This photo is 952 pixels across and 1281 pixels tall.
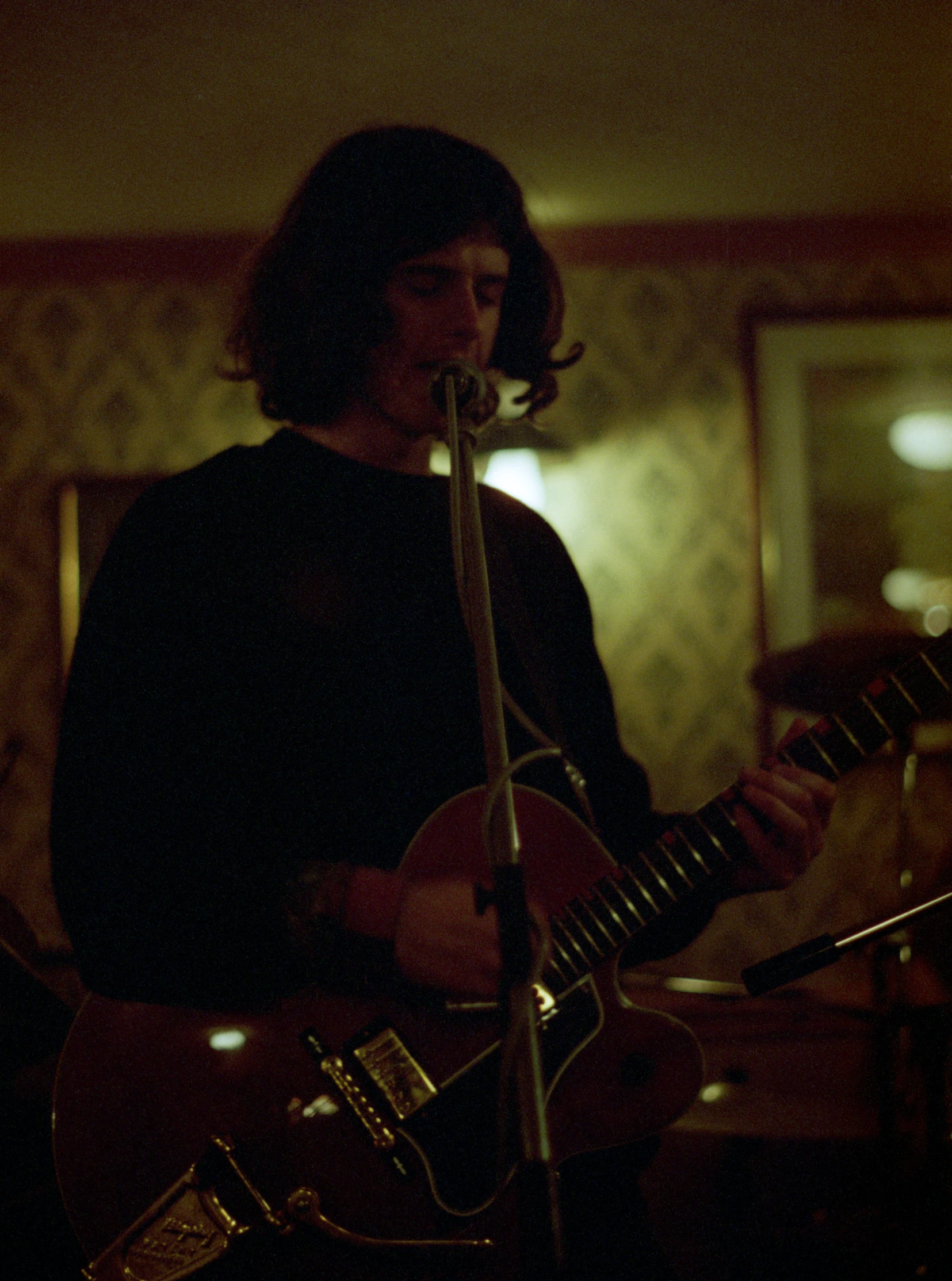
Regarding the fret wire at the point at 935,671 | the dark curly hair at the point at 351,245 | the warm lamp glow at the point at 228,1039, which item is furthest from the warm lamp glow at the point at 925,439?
the warm lamp glow at the point at 228,1039

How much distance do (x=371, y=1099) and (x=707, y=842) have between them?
1.45ft

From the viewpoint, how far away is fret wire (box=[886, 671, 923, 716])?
3.67 feet

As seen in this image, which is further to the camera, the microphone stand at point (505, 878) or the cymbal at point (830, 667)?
the cymbal at point (830, 667)

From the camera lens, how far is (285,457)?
136 centimetres

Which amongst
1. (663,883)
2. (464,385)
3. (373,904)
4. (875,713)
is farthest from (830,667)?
(464,385)

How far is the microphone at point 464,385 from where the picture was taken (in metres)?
0.88

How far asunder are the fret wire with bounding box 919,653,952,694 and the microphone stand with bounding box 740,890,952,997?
0.23 meters

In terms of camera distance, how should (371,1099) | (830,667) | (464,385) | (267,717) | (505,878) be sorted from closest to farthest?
(505,878)
(464,385)
(371,1099)
(267,717)
(830,667)

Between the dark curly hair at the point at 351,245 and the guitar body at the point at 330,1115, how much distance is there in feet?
2.46

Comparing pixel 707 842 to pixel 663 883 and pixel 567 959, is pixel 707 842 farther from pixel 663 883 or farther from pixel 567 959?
pixel 567 959

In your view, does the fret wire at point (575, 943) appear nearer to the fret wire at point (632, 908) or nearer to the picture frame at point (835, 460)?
the fret wire at point (632, 908)

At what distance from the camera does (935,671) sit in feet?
3.66

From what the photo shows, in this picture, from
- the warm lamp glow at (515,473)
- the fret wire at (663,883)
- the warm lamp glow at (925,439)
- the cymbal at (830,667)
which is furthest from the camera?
the warm lamp glow at (925,439)

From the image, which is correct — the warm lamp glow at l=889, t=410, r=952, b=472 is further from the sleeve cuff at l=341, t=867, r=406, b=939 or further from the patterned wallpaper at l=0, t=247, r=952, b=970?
the sleeve cuff at l=341, t=867, r=406, b=939
